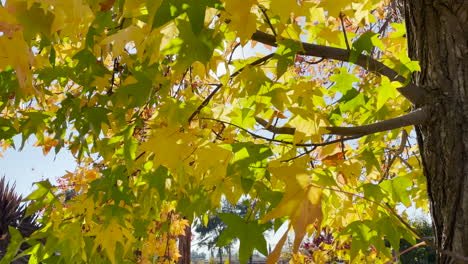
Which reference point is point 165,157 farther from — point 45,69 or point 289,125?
point 45,69

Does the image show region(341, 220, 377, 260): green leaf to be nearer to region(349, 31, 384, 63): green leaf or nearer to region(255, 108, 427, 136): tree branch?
region(255, 108, 427, 136): tree branch

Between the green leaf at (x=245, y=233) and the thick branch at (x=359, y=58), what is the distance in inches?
24.9

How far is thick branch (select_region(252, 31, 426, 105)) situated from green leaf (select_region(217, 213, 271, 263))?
631 millimetres

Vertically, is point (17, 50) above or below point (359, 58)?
below

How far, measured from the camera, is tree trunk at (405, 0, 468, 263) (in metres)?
1.44

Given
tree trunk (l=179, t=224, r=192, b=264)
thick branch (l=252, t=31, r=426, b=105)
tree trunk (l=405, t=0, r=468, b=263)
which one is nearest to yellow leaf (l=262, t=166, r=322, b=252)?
thick branch (l=252, t=31, r=426, b=105)

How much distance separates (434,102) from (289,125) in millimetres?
593

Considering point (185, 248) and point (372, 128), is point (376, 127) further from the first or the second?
point (185, 248)

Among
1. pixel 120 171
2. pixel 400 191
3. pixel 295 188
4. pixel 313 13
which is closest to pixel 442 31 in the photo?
pixel 313 13

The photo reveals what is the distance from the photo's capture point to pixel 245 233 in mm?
1266

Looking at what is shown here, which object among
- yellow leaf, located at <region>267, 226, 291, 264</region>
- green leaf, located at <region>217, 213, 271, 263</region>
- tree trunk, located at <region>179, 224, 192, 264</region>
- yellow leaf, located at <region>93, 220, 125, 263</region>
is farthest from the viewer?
tree trunk, located at <region>179, 224, 192, 264</region>

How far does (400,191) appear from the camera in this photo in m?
1.64

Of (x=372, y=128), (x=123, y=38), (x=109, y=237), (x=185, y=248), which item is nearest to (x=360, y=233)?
(x=372, y=128)

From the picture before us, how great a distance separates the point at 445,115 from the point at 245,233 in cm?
91
